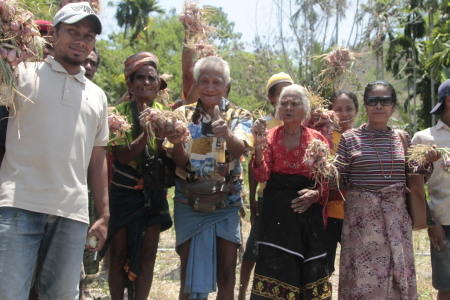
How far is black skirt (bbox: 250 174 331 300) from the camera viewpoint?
415cm

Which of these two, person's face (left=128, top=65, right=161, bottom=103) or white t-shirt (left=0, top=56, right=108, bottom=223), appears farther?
person's face (left=128, top=65, right=161, bottom=103)

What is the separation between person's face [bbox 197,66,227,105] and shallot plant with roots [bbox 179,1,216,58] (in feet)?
2.89

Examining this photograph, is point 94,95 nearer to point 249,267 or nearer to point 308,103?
point 308,103

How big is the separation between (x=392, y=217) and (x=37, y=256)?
2.81 meters

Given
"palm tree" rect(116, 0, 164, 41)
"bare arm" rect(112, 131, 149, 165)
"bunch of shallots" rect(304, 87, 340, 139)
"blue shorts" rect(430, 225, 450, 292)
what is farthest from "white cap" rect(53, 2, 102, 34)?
"palm tree" rect(116, 0, 164, 41)

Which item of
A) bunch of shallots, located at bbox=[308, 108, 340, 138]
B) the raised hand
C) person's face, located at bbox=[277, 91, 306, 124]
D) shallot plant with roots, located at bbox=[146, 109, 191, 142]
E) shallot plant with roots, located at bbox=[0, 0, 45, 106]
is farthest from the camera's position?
bunch of shallots, located at bbox=[308, 108, 340, 138]

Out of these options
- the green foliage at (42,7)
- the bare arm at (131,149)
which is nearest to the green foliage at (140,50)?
the green foliage at (42,7)

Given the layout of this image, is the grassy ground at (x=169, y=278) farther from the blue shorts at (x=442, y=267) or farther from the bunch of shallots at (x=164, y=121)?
the bunch of shallots at (x=164, y=121)

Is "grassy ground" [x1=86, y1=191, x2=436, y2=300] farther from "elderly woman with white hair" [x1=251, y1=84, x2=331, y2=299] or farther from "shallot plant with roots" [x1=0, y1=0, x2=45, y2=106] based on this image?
"shallot plant with roots" [x1=0, y1=0, x2=45, y2=106]

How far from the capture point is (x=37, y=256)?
3.12 meters

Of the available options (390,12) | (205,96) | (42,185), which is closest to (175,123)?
(205,96)

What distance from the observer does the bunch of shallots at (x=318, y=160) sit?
13.5 ft

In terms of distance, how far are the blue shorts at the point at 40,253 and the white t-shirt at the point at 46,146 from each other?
3.0 inches

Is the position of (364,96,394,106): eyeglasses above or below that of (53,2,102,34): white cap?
below
